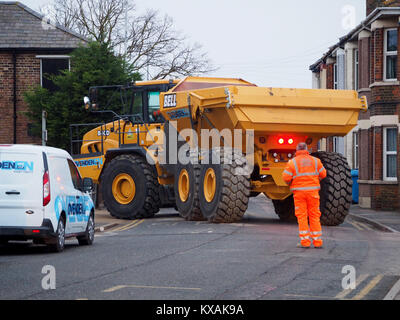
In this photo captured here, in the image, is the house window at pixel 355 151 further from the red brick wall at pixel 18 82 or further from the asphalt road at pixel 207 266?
the asphalt road at pixel 207 266

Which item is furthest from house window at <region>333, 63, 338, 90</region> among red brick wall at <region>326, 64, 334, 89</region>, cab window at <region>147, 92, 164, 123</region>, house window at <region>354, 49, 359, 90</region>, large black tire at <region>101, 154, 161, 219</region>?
large black tire at <region>101, 154, 161, 219</region>

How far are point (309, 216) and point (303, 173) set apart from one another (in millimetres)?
726

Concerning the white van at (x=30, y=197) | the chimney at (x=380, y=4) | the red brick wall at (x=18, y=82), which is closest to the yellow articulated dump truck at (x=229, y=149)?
the white van at (x=30, y=197)

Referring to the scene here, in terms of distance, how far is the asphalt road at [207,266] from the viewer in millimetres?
9023

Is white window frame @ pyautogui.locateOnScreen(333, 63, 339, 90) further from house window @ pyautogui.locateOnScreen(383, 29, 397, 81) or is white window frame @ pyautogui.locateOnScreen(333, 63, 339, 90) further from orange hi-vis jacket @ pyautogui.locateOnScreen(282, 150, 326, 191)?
orange hi-vis jacket @ pyautogui.locateOnScreen(282, 150, 326, 191)

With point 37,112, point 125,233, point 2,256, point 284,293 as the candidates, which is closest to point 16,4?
point 37,112

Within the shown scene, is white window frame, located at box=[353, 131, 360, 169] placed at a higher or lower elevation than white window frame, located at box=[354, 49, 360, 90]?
lower

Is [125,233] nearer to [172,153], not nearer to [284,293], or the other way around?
[172,153]

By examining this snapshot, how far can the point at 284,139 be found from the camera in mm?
18266

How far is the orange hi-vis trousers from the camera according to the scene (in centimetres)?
1373

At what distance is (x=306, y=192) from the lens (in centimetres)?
1400

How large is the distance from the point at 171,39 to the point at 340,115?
1515 inches

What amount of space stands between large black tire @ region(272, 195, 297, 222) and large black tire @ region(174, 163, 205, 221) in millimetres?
2183

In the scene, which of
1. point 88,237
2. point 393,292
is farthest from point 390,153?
point 393,292
